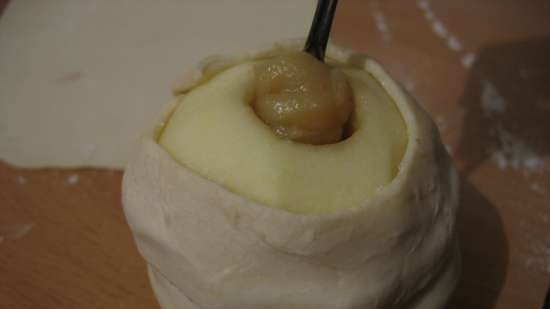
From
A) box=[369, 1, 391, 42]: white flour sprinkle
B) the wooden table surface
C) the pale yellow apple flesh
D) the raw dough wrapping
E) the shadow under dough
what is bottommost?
the shadow under dough

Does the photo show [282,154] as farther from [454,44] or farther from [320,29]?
[454,44]

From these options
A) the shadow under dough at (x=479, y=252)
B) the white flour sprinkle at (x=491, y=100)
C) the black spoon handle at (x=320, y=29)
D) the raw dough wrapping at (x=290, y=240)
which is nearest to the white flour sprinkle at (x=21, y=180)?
the raw dough wrapping at (x=290, y=240)

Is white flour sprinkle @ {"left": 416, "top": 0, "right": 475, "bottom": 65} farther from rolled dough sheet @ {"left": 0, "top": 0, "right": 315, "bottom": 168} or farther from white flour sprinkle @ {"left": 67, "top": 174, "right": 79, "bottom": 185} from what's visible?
white flour sprinkle @ {"left": 67, "top": 174, "right": 79, "bottom": 185}

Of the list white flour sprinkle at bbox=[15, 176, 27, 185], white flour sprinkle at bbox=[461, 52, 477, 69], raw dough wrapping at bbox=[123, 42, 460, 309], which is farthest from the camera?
white flour sprinkle at bbox=[461, 52, 477, 69]

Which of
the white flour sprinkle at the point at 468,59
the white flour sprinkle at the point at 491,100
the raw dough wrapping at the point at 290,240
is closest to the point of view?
the raw dough wrapping at the point at 290,240

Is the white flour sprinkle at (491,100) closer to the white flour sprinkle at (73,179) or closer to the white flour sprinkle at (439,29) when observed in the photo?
the white flour sprinkle at (439,29)

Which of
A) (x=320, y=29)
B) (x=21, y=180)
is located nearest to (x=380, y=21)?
(x=320, y=29)

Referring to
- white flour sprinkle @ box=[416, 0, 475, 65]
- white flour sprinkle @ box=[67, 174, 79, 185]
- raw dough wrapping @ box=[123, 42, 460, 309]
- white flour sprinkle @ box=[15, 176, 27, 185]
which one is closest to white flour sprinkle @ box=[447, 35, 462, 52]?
white flour sprinkle @ box=[416, 0, 475, 65]
